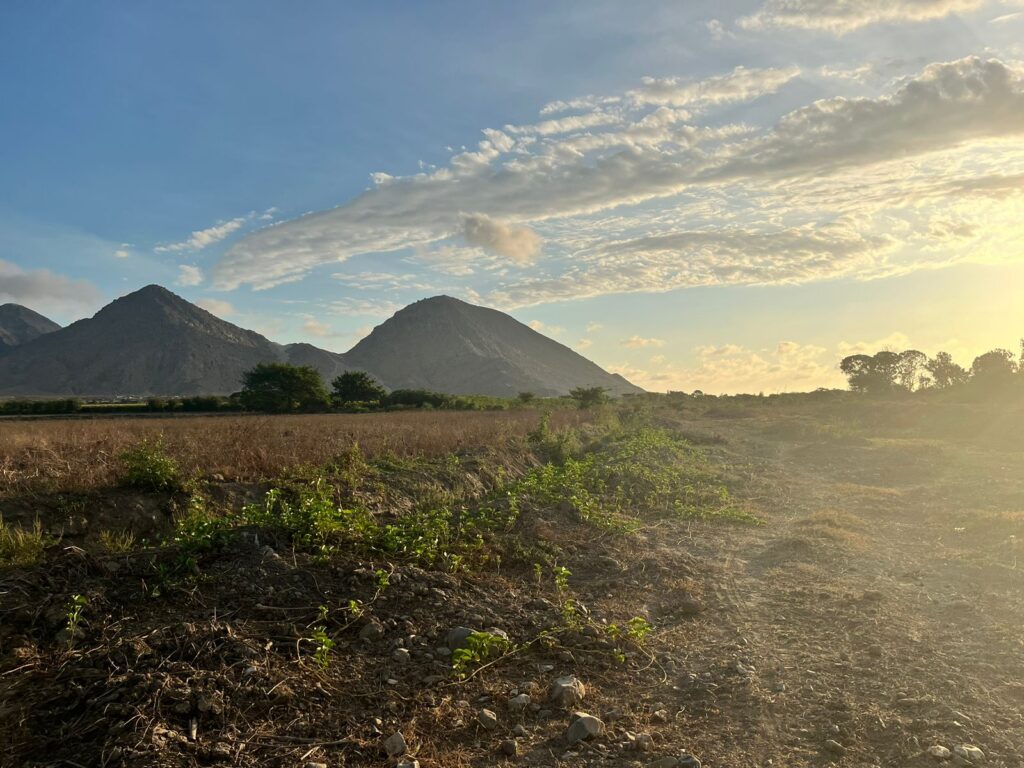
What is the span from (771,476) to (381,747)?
14040 millimetres

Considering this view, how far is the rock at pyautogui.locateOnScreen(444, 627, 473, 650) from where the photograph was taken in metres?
4.55

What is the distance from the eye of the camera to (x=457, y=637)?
4.60m

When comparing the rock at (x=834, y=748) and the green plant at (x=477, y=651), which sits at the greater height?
the green plant at (x=477, y=651)

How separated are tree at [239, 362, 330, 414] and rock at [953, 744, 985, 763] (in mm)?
41565

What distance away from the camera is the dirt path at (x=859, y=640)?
367 cm

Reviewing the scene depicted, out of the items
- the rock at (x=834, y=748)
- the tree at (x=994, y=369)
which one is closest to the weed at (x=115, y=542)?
the rock at (x=834, y=748)

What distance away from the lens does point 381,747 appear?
3379 mm

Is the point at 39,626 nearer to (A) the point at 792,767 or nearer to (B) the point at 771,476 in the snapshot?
(A) the point at 792,767

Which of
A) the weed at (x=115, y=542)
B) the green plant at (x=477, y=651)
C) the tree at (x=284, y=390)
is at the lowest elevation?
the green plant at (x=477, y=651)

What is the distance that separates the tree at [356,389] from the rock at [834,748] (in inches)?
1951

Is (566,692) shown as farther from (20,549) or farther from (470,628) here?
(20,549)

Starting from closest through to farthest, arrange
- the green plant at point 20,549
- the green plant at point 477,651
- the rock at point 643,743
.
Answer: the rock at point 643,743 < the green plant at point 477,651 < the green plant at point 20,549

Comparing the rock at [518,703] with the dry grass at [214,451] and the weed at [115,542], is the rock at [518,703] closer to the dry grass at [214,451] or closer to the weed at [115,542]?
the weed at [115,542]

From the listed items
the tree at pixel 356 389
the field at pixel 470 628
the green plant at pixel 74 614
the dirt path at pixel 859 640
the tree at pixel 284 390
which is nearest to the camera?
the field at pixel 470 628
